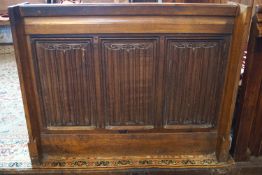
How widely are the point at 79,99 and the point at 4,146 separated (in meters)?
0.75

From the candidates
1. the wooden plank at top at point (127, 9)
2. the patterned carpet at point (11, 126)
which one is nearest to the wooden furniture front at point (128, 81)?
the wooden plank at top at point (127, 9)

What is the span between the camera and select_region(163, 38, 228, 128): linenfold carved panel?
1.48 meters

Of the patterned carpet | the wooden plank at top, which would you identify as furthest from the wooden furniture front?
the patterned carpet

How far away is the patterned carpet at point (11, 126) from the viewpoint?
172 cm

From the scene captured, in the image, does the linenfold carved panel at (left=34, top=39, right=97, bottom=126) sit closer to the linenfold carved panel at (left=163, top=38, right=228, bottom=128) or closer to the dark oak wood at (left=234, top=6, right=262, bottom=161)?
the linenfold carved panel at (left=163, top=38, right=228, bottom=128)

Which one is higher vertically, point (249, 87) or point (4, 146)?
point (249, 87)

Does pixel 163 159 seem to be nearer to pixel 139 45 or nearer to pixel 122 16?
pixel 139 45

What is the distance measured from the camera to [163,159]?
1704 mm

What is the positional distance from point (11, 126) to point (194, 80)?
1.57m

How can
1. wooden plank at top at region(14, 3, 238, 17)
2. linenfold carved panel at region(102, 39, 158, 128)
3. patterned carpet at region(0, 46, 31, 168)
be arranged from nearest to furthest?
1. wooden plank at top at region(14, 3, 238, 17)
2. linenfold carved panel at region(102, 39, 158, 128)
3. patterned carpet at region(0, 46, 31, 168)

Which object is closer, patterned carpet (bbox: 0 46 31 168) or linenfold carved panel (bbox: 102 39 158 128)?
linenfold carved panel (bbox: 102 39 158 128)

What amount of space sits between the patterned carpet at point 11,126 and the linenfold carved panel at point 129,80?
0.67 meters

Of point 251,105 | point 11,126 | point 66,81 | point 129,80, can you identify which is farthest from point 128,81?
point 11,126

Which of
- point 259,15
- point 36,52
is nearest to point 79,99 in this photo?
point 36,52
